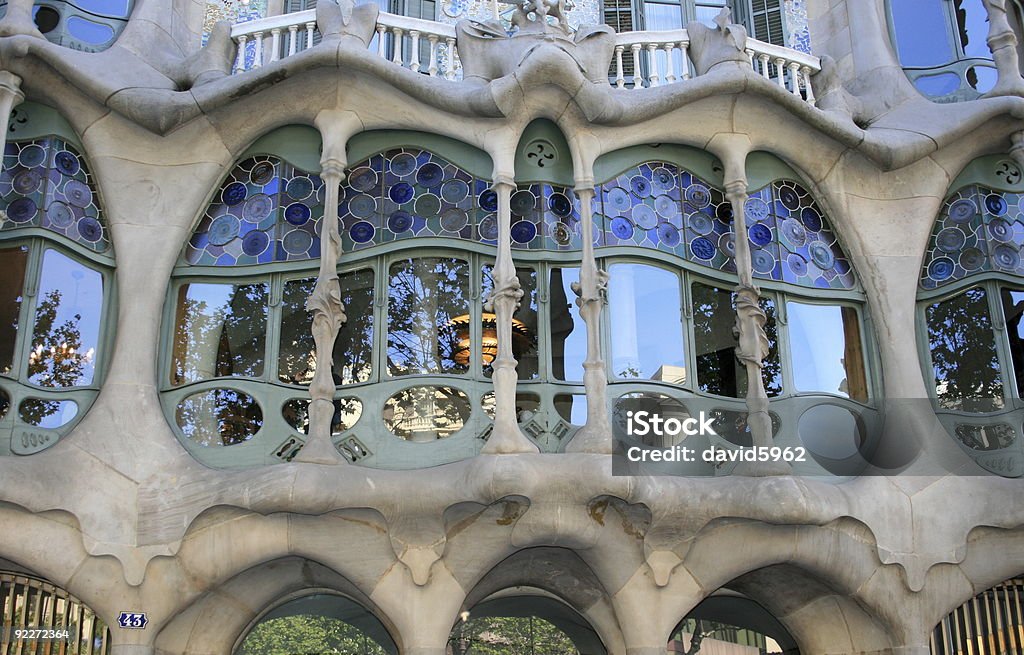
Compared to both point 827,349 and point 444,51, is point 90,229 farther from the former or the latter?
point 827,349

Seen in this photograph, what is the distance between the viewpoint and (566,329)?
10.6 metres

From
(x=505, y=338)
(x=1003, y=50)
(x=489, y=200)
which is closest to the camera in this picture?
(x=505, y=338)

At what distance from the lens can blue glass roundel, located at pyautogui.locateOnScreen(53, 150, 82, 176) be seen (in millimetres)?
10805

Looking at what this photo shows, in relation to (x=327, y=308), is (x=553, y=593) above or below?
below

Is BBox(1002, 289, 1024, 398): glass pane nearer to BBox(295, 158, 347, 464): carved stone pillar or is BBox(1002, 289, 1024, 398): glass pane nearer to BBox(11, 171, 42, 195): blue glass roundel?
BBox(295, 158, 347, 464): carved stone pillar

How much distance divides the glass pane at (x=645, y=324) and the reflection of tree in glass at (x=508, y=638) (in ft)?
9.56

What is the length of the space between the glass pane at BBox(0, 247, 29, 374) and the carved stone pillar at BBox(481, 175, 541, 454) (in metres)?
4.37

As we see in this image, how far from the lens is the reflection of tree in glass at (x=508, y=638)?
11.2 m

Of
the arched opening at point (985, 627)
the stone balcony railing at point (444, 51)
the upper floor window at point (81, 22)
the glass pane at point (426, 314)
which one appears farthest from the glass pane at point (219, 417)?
the arched opening at point (985, 627)

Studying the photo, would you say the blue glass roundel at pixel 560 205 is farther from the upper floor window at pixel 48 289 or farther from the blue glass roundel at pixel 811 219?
the upper floor window at pixel 48 289

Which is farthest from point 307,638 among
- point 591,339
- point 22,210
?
point 22,210

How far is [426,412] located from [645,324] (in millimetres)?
2304

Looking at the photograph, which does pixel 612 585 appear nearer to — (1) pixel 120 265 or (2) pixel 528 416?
(2) pixel 528 416

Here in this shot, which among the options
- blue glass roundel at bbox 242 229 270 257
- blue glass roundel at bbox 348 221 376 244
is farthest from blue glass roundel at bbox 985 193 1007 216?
blue glass roundel at bbox 242 229 270 257
